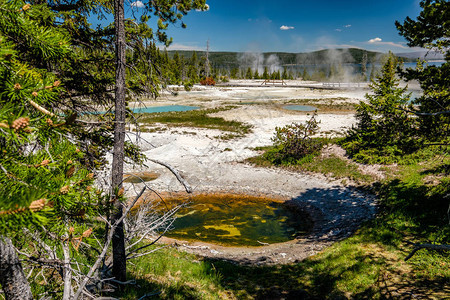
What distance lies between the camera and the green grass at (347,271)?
19.7ft

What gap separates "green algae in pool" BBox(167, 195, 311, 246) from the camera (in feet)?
36.3

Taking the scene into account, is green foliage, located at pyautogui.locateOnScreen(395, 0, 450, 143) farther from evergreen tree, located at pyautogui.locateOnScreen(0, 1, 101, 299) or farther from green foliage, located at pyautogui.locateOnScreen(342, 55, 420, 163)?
evergreen tree, located at pyautogui.locateOnScreen(0, 1, 101, 299)

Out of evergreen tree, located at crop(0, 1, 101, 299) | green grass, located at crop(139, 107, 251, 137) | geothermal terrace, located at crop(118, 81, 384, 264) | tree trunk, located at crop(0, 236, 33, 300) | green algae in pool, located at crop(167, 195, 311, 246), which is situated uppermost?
evergreen tree, located at crop(0, 1, 101, 299)

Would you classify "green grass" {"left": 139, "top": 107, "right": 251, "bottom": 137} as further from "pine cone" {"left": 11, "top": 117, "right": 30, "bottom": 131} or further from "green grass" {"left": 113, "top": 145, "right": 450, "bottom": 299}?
"pine cone" {"left": 11, "top": 117, "right": 30, "bottom": 131}

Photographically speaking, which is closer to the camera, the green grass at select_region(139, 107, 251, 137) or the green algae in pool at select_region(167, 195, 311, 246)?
the green algae in pool at select_region(167, 195, 311, 246)

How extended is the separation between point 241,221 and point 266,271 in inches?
179

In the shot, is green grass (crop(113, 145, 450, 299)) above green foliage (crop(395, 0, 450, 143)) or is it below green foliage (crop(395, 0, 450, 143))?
below

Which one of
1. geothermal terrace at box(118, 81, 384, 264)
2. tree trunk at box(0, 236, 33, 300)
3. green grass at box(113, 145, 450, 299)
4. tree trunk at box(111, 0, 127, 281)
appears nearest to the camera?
tree trunk at box(0, 236, 33, 300)

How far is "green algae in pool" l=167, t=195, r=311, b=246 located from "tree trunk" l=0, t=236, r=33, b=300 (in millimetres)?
8908

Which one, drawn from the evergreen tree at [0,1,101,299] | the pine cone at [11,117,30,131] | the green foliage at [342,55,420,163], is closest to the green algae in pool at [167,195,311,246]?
the green foliage at [342,55,420,163]

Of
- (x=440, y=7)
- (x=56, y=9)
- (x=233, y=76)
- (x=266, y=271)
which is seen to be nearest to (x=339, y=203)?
(x=266, y=271)

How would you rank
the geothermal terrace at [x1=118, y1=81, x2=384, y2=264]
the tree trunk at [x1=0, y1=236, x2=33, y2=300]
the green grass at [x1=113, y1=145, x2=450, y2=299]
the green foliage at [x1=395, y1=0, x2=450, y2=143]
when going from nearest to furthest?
1. the tree trunk at [x1=0, y1=236, x2=33, y2=300]
2. the green grass at [x1=113, y1=145, x2=450, y2=299]
3. the green foliage at [x1=395, y1=0, x2=450, y2=143]
4. the geothermal terrace at [x1=118, y1=81, x2=384, y2=264]

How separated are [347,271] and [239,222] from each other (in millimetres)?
5871

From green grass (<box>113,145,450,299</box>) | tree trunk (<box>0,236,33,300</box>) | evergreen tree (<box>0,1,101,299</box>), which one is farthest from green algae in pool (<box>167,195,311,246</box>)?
evergreen tree (<box>0,1,101,299</box>)
